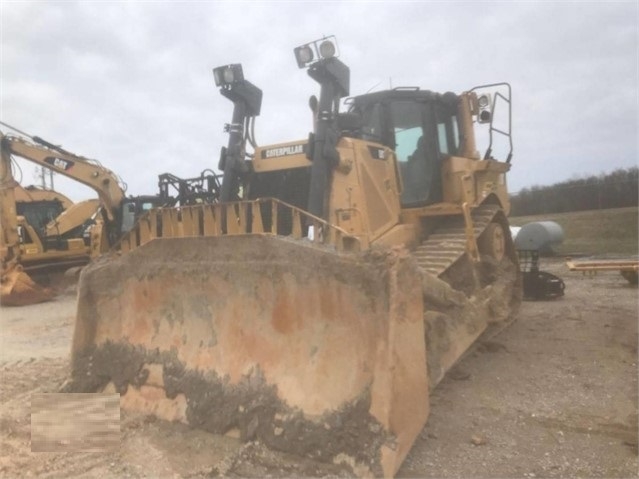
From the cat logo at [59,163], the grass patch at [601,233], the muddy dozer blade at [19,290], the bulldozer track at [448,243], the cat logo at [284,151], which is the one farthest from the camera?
the grass patch at [601,233]

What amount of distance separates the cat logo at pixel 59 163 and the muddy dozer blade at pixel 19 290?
2.46 metres

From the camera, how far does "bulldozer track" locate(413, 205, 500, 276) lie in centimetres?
517

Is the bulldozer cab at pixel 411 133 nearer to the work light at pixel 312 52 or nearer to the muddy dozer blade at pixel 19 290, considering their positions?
the work light at pixel 312 52

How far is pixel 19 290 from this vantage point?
12758 mm

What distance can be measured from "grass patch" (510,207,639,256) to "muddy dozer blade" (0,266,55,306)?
14575 mm

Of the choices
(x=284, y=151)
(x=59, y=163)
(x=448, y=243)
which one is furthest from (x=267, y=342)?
(x=59, y=163)

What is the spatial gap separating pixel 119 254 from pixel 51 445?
1.63 m

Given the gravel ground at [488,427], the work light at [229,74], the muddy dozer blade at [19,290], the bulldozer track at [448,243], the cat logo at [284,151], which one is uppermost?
the work light at [229,74]

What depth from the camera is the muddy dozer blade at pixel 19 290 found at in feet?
41.4

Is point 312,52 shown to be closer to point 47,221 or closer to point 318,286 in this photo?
point 318,286

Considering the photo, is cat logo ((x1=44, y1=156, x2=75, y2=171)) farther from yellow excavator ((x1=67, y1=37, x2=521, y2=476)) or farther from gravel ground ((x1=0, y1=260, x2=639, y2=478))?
yellow excavator ((x1=67, y1=37, x2=521, y2=476))

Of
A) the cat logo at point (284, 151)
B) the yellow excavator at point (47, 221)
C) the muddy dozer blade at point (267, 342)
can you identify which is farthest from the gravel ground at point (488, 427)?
the yellow excavator at point (47, 221)

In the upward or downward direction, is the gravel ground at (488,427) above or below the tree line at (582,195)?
below

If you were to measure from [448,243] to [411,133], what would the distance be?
4.46ft
